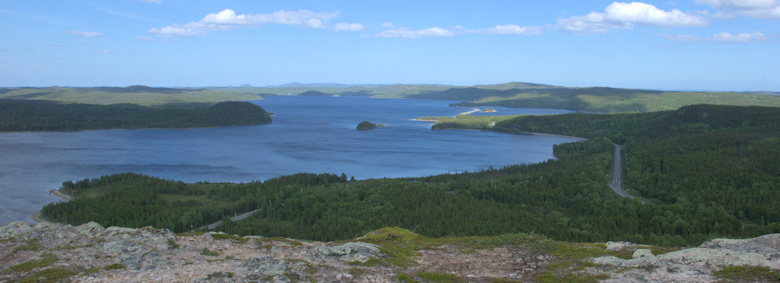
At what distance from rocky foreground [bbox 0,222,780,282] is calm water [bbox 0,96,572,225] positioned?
42152 millimetres

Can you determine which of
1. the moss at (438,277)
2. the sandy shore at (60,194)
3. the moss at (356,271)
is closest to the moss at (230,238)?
the moss at (356,271)

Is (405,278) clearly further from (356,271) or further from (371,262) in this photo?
(371,262)

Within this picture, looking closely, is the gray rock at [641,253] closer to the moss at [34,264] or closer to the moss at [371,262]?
the moss at [371,262]

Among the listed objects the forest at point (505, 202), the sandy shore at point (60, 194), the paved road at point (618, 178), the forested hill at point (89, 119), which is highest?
the forested hill at point (89, 119)

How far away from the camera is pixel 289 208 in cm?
5528

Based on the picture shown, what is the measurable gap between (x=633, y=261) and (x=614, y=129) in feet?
474

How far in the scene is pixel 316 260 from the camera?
20.4 m

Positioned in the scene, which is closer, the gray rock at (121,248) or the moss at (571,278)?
the moss at (571,278)

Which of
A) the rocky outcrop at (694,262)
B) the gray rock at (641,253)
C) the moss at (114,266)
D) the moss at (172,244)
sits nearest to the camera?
the rocky outcrop at (694,262)

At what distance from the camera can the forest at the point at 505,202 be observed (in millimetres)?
45406

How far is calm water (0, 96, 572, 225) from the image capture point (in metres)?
83.8

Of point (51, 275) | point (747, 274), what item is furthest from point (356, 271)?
point (747, 274)

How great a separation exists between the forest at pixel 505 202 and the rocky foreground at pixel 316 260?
59.4ft

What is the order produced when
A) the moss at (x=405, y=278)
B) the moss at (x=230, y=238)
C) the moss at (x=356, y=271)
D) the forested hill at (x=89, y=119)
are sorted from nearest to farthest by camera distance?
the moss at (x=405, y=278) < the moss at (x=356, y=271) < the moss at (x=230, y=238) < the forested hill at (x=89, y=119)
